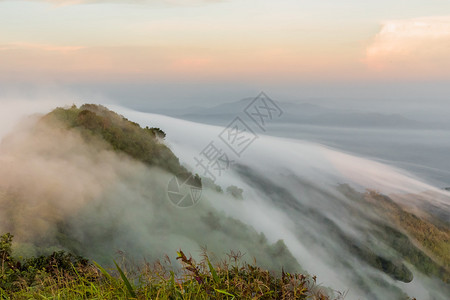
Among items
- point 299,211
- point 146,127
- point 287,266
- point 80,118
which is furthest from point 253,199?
point 80,118

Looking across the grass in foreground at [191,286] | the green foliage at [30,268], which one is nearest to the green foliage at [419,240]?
the grass in foreground at [191,286]

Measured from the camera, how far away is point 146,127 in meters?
14.7

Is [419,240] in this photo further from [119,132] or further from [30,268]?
[30,268]

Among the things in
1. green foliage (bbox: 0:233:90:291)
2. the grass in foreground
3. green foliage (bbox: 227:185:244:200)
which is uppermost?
the grass in foreground

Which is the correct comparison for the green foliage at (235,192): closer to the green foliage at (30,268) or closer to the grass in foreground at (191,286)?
the green foliage at (30,268)

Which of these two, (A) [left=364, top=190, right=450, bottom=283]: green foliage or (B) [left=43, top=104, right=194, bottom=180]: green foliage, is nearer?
(B) [left=43, top=104, right=194, bottom=180]: green foliage

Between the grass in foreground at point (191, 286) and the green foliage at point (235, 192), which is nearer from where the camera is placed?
the grass in foreground at point (191, 286)

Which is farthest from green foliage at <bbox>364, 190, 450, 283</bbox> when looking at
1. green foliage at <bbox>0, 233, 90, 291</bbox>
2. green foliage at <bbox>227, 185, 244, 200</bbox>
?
green foliage at <bbox>0, 233, 90, 291</bbox>

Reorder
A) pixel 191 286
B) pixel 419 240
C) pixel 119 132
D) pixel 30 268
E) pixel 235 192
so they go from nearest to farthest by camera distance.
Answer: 1. pixel 191 286
2. pixel 30 268
3. pixel 119 132
4. pixel 235 192
5. pixel 419 240

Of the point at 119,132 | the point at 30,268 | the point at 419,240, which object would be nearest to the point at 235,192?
the point at 119,132

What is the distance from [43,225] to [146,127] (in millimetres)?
6035

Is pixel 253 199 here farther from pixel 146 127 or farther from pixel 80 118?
pixel 80 118

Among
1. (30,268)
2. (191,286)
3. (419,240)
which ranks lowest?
(30,268)

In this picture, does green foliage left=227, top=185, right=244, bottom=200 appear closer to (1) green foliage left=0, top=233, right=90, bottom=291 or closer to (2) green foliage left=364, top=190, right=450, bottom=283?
(1) green foliage left=0, top=233, right=90, bottom=291
